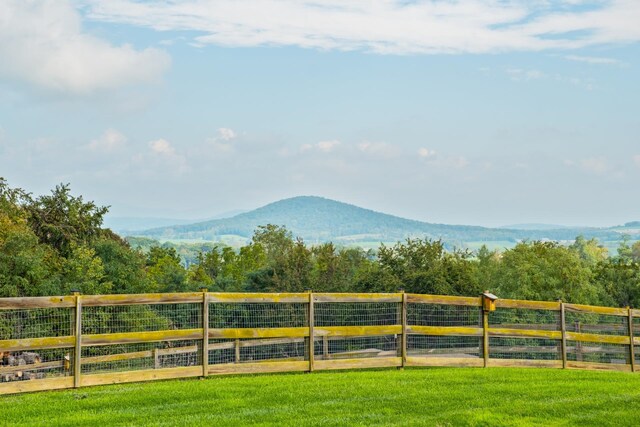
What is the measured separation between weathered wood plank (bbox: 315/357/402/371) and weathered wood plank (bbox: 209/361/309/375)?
333mm

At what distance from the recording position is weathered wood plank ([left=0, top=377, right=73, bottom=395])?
11039 millimetres

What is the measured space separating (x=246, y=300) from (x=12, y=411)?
4436 mm

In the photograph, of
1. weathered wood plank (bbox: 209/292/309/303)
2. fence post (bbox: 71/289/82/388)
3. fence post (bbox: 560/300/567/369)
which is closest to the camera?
fence post (bbox: 71/289/82/388)

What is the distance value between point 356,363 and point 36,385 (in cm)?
550

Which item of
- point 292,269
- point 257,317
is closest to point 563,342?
point 257,317

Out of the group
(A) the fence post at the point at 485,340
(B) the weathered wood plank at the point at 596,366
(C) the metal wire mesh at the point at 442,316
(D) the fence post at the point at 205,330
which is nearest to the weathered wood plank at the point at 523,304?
(A) the fence post at the point at 485,340

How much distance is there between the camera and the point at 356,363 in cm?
1388

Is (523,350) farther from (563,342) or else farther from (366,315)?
(366,315)

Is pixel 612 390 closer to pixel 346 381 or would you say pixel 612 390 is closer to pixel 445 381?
pixel 445 381

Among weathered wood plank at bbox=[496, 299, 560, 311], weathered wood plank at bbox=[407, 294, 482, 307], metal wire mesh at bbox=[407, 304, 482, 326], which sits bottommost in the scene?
metal wire mesh at bbox=[407, 304, 482, 326]

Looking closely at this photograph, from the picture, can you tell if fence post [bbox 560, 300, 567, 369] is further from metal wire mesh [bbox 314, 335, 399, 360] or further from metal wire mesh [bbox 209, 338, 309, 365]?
metal wire mesh [bbox 209, 338, 309, 365]

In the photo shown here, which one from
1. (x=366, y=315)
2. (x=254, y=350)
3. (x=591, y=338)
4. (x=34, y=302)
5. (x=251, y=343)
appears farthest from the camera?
(x=254, y=350)

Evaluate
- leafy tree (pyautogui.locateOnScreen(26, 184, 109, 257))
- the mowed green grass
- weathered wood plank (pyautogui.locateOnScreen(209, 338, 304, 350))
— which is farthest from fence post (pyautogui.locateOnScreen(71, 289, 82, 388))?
leafy tree (pyautogui.locateOnScreen(26, 184, 109, 257))

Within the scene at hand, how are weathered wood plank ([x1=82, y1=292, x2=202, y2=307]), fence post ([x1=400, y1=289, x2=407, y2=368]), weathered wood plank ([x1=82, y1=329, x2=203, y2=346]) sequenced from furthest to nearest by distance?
fence post ([x1=400, y1=289, x2=407, y2=368]), weathered wood plank ([x1=82, y1=329, x2=203, y2=346]), weathered wood plank ([x1=82, y1=292, x2=202, y2=307])
